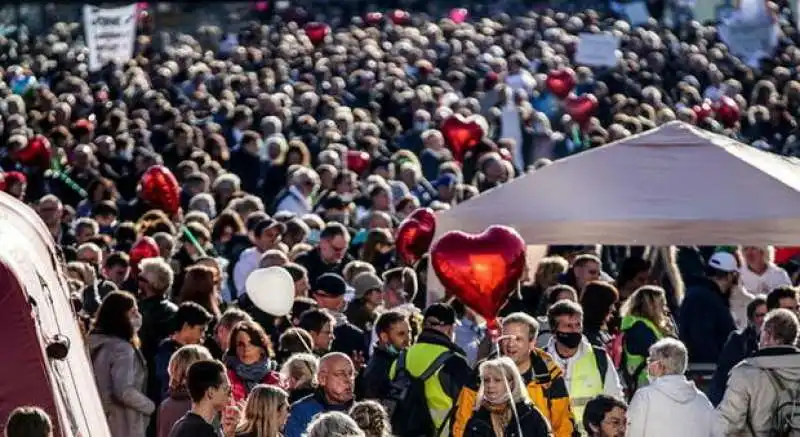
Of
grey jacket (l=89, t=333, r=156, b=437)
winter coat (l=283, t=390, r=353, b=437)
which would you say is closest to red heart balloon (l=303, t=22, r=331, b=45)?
grey jacket (l=89, t=333, r=156, b=437)

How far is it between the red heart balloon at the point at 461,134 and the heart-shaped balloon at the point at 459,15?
26071mm

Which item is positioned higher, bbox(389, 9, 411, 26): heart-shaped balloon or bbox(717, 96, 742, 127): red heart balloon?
bbox(717, 96, 742, 127): red heart balloon

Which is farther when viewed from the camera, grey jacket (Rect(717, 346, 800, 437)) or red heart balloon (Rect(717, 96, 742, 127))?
red heart balloon (Rect(717, 96, 742, 127))

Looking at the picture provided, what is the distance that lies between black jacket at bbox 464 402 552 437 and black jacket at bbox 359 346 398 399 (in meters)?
1.28

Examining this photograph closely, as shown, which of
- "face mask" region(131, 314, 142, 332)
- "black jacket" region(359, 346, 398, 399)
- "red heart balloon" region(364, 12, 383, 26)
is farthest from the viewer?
"red heart balloon" region(364, 12, 383, 26)

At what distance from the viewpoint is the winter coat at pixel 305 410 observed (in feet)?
37.0

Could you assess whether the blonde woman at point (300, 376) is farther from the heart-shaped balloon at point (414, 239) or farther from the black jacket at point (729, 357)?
the heart-shaped balloon at point (414, 239)

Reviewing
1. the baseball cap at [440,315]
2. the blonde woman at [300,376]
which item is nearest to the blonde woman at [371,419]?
the blonde woman at [300,376]

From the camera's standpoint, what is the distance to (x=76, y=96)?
1235 inches

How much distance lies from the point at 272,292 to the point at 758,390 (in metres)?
3.23

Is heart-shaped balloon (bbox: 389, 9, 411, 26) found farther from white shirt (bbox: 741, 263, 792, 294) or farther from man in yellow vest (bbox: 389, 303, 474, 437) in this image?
man in yellow vest (bbox: 389, 303, 474, 437)

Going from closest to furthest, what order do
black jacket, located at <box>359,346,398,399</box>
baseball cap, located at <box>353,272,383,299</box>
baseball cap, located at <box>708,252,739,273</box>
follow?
1. black jacket, located at <box>359,346,398,399</box>
2. baseball cap, located at <box>353,272,383,299</box>
3. baseball cap, located at <box>708,252,739,273</box>

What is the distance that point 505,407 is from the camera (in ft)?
35.9

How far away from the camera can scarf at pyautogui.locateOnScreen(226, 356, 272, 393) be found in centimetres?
1201
